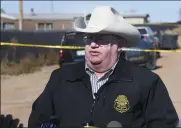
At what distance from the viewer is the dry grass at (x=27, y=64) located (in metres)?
16.2

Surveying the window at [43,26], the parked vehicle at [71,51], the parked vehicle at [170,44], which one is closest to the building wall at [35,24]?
the window at [43,26]

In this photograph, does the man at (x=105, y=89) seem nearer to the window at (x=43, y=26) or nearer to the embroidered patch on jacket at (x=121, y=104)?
the embroidered patch on jacket at (x=121, y=104)

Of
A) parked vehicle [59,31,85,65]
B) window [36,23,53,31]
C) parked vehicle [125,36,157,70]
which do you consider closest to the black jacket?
parked vehicle [125,36,157,70]

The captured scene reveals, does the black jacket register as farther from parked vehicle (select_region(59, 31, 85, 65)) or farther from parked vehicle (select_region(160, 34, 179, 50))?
parked vehicle (select_region(59, 31, 85, 65))

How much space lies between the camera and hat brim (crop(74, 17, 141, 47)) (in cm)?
262

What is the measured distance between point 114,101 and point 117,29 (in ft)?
1.48

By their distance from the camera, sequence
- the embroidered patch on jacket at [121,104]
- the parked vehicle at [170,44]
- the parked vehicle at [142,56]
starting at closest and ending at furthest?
the embroidered patch on jacket at [121,104], the parked vehicle at [170,44], the parked vehicle at [142,56]

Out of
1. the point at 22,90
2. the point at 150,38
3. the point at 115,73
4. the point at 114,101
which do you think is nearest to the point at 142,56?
the point at 22,90

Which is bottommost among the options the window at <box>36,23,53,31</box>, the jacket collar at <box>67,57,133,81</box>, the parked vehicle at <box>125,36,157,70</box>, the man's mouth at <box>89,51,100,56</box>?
the parked vehicle at <box>125,36,157,70</box>

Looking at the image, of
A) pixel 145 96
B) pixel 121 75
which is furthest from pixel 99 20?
pixel 145 96

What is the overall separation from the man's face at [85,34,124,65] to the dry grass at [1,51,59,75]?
41.8ft

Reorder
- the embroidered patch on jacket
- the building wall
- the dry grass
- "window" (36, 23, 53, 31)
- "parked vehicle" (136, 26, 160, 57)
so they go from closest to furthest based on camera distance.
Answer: the embroidered patch on jacket
"parked vehicle" (136, 26, 160, 57)
the dry grass
the building wall
"window" (36, 23, 53, 31)

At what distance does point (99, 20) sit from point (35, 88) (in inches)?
381

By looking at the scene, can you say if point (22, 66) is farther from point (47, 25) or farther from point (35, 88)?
point (47, 25)
